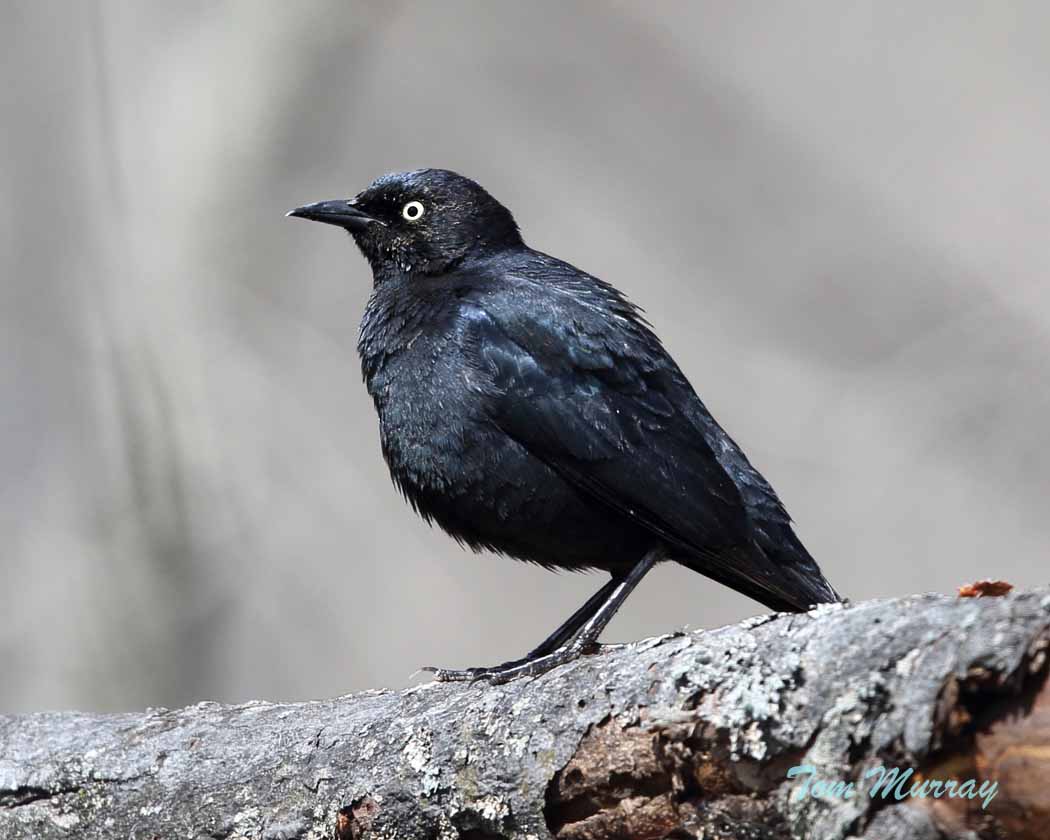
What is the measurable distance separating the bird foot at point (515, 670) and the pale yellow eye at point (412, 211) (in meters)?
1.64

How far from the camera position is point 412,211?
Answer: 4.43 meters

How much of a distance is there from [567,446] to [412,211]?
3.97 feet

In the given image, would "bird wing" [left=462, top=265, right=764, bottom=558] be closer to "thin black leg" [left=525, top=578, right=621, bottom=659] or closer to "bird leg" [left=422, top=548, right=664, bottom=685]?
"bird leg" [left=422, top=548, right=664, bottom=685]

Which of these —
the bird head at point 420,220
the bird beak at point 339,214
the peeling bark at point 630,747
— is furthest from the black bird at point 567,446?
the peeling bark at point 630,747

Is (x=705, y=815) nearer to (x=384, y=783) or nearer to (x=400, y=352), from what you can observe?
(x=384, y=783)

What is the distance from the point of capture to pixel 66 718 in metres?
3.28

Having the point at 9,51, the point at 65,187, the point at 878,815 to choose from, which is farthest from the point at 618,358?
the point at 9,51

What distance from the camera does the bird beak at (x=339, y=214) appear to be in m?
4.49

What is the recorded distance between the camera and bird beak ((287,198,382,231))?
4.49m

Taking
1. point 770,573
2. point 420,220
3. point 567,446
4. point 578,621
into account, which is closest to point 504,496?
point 567,446

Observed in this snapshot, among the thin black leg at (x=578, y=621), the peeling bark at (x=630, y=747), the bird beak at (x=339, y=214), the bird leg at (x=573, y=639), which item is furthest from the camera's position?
the bird beak at (x=339, y=214)

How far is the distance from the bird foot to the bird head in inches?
57.7

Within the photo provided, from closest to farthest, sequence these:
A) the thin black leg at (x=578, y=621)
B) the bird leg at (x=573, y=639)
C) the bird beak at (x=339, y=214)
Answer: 1. the bird leg at (x=573, y=639)
2. the thin black leg at (x=578, y=621)
3. the bird beak at (x=339, y=214)

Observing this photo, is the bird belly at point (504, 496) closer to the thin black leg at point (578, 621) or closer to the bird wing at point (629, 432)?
the bird wing at point (629, 432)
